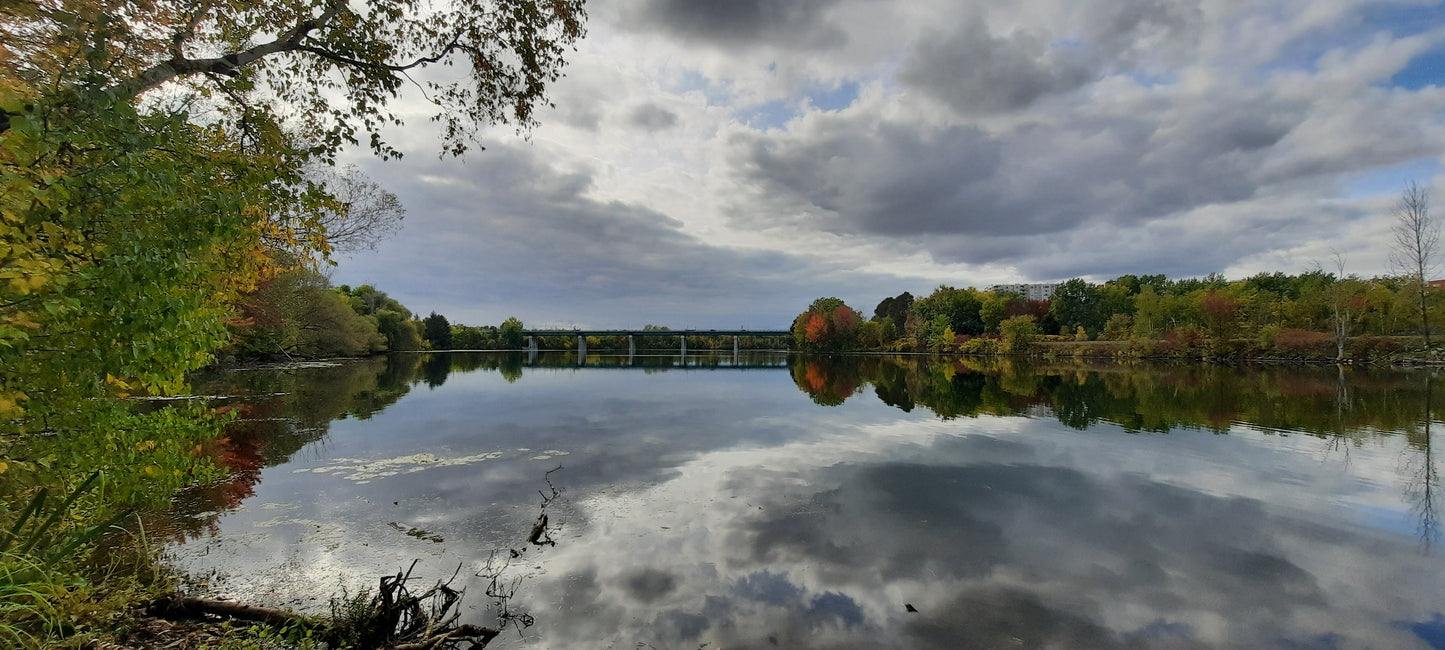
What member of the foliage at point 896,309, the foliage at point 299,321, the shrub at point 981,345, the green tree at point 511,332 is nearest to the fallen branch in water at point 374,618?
the foliage at point 299,321

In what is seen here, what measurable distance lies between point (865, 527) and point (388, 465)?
471 inches

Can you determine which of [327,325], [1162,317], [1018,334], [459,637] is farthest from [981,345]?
[459,637]

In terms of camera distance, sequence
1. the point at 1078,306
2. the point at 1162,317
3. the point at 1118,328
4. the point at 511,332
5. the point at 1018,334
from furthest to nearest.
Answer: the point at 511,332 → the point at 1078,306 → the point at 1018,334 → the point at 1118,328 → the point at 1162,317

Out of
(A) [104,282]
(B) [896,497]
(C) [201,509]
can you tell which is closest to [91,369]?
(A) [104,282]

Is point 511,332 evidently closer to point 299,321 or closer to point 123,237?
point 299,321

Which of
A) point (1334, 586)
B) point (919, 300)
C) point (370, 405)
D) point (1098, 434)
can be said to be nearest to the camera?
point (1334, 586)

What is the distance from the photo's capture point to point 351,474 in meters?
13.4

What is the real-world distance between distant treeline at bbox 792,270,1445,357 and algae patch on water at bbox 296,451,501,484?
246 feet

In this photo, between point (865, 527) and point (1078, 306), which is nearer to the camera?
point (865, 527)

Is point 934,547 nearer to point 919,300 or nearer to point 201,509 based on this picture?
point 201,509

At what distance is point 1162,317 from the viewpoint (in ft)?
247

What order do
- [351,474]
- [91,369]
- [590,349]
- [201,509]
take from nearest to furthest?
[91,369], [201,509], [351,474], [590,349]

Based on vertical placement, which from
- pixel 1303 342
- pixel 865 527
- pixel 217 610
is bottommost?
pixel 865 527

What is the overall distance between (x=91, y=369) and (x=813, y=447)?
15586 millimetres
